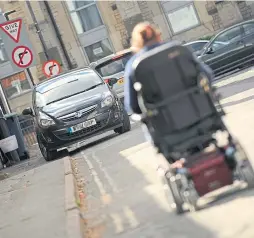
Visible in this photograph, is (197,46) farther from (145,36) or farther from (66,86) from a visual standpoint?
(145,36)

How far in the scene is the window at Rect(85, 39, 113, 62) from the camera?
40.3m

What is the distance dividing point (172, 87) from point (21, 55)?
37.9 feet

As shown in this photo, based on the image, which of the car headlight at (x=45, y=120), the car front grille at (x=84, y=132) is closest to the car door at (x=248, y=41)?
the car front grille at (x=84, y=132)

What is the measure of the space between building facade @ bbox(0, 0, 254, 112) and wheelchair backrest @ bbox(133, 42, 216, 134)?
33524 millimetres

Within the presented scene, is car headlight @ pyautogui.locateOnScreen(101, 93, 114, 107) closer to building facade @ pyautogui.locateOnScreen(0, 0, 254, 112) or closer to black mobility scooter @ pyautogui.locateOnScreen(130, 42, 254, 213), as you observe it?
black mobility scooter @ pyautogui.locateOnScreen(130, 42, 254, 213)

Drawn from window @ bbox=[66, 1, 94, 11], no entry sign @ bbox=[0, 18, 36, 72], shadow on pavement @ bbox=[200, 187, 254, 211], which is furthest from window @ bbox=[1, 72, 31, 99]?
shadow on pavement @ bbox=[200, 187, 254, 211]

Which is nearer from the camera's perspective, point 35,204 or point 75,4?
point 35,204

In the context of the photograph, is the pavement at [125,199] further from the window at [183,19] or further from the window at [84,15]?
the window at [84,15]

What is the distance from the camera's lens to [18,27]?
16875 mm

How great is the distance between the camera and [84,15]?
4006 cm

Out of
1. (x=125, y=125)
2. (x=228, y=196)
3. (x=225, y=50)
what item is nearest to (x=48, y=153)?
(x=125, y=125)

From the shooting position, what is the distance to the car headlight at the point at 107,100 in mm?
14602

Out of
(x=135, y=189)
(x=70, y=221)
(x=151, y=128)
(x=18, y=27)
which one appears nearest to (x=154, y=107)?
(x=151, y=128)

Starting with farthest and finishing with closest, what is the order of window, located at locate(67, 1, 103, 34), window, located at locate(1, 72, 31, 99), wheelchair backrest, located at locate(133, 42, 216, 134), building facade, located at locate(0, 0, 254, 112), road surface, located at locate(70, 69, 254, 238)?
1. window, located at locate(1, 72, 31, 99)
2. window, located at locate(67, 1, 103, 34)
3. building facade, located at locate(0, 0, 254, 112)
4. wheelchair backrest, located at locate(133, 42, 216, 134)
5. road surface, located at locate(70, 69, 254, 238)
